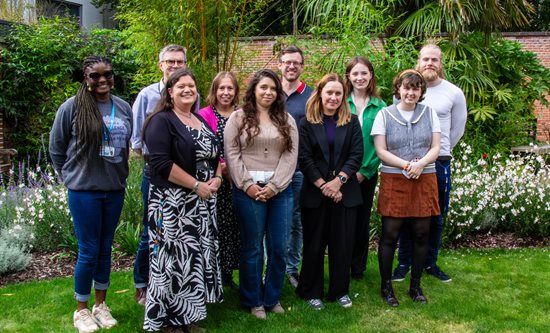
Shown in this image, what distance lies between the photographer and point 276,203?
3.80m

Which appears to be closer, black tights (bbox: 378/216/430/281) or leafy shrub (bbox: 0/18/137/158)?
black tights (bbox: 378/216/430/281)

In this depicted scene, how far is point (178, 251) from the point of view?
3422mm

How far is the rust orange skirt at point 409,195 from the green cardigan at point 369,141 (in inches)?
8.4

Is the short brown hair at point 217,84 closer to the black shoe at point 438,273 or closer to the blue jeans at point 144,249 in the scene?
the blue jeans at point 144,249

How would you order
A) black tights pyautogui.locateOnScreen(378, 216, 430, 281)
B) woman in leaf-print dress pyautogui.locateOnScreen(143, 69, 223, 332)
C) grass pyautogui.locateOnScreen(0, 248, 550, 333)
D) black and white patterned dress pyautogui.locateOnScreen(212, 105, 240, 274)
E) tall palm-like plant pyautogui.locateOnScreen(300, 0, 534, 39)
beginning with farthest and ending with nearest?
tall palm-like plant pyautogui.locateOnScreen(300, 0, 534, 39) < black tights pyautogui.locateOnScreen(378, 216, 430, 281) < black and white patterned dress pyautogui.locateOnScreen(212, 105, 240, 274) < grass pyautogui.locateOnScreen(0, 248, 550, 333) < woman in leaf-print dress pyautogui.locateOnScreen(143, 69, 223, 332)

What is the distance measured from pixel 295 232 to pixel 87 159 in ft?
6.19

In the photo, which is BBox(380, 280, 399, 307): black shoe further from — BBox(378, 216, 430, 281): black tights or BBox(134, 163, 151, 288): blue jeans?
BBox(134, 163, 151, 288): blue jeans

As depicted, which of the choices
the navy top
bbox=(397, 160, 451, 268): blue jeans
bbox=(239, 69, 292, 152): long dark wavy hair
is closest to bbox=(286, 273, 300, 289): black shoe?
bbox=(397, 160, 451, 268): blue jeans

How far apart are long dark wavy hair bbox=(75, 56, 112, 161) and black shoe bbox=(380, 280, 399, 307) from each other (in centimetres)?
241

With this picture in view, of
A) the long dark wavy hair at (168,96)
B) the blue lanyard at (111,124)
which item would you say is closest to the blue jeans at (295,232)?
the long dark wavy hair at (168,96)

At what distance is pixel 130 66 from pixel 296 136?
8.30 m

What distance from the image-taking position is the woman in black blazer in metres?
3.97

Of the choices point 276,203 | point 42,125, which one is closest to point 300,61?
point 276,203

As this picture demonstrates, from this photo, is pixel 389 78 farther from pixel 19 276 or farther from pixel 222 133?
pixel 19 276
